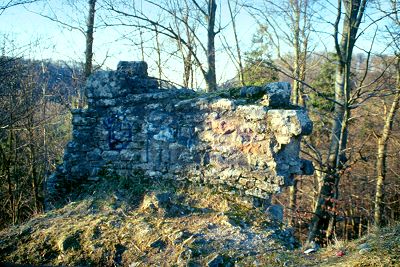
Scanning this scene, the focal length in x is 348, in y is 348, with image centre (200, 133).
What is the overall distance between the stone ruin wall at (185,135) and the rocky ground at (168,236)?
1.17ft

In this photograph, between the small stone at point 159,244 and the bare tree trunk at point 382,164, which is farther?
the bare tree trunk at point 382,164

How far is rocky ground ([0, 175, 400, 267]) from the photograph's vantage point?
319cm

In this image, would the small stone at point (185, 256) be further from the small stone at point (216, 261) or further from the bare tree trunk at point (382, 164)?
the bare tree trunk at point (382, 164)

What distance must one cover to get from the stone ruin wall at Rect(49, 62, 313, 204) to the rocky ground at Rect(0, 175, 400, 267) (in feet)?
1.17

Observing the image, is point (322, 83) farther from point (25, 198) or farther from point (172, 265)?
point (172, 265)

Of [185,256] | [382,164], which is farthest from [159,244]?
[382,164]

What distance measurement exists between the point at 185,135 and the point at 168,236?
1637 millimetres

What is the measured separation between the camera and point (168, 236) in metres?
3.70

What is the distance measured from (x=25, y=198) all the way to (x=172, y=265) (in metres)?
9.26

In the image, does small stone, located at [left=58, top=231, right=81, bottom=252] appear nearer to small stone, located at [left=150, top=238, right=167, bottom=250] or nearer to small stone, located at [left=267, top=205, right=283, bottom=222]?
small stone, located at [left=150, top=238, right=167, bottom=250]

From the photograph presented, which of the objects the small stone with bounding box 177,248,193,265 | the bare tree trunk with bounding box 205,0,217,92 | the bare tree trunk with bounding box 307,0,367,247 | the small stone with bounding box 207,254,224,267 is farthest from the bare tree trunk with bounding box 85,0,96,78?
the small stone with bounding box 207,254,224,267

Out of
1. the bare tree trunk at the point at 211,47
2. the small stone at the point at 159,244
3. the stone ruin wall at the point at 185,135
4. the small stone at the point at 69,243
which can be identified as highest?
the bare tree trunk at the point at 211,47

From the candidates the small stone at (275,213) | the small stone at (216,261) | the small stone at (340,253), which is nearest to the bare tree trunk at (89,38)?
the small stone at (275,213)

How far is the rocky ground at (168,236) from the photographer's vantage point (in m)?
3.19
